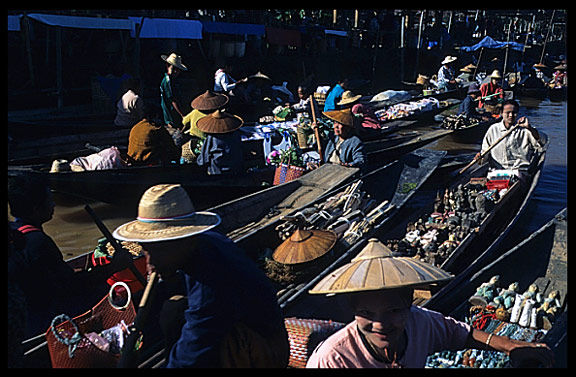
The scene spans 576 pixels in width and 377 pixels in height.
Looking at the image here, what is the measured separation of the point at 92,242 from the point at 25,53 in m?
7.46

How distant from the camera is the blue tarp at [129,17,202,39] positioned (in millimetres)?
12469

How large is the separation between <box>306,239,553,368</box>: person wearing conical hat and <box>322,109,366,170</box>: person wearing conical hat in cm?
395

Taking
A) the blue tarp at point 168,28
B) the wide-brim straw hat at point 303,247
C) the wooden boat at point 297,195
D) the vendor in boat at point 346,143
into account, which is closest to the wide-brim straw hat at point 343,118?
the vendor in boat at point 346,143

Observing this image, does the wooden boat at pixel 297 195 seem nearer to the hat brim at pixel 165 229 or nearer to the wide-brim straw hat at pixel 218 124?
the wide-brim straw hat at pixel 218 124

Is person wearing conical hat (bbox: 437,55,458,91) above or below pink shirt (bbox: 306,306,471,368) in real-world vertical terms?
above

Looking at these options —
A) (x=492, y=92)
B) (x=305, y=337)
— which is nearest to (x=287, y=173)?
(x=305, y=337)

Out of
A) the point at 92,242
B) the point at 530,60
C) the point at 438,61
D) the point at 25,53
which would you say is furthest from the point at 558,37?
the point at 92,242

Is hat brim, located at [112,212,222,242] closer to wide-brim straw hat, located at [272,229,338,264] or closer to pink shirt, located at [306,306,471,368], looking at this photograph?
pink shirt, located at [306,306,471,368]

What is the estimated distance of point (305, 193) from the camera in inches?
264

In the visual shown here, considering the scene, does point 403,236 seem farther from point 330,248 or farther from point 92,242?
point 92,242

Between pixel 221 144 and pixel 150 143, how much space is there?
0.99 metres

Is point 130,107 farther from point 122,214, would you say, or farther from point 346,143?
point 346,143

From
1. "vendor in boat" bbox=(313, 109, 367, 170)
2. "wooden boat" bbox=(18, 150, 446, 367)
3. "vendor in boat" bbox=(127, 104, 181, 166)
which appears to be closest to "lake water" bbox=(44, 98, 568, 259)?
"vendor in boat" bbox=(127, 104, 181, 166)

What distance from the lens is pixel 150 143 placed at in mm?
7199
